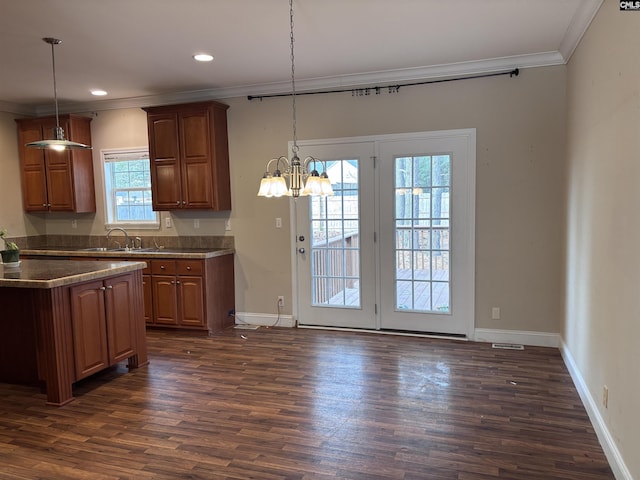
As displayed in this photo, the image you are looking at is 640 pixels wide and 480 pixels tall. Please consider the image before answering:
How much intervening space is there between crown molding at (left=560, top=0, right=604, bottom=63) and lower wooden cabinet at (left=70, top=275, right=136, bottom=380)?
152 inches

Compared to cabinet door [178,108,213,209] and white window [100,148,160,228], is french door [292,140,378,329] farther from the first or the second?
white window [100,148,160,228]

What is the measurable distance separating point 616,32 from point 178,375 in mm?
3773

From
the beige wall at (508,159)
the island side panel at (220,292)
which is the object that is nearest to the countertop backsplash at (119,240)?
the island side panel at (220,292)

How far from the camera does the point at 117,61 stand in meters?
4.05

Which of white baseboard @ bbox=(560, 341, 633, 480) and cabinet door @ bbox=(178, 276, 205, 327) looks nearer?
white baseboard @ bbox=(560, 341, 633, 480)

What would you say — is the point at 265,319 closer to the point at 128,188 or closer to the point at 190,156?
the point at 190,156

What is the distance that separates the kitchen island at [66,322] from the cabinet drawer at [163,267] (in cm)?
101

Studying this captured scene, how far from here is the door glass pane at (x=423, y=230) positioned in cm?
451

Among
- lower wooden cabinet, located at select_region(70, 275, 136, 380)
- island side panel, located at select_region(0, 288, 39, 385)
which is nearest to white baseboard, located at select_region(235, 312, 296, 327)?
lower wooden cabinet, located at select_region(70, 275, 136, 380)

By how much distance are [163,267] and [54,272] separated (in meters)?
1.59

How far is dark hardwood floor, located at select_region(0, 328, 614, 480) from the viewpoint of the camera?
2.45 metres

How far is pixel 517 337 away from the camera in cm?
439

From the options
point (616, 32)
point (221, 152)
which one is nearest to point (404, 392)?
point (616, 32)

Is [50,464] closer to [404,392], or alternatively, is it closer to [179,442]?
[179,442]
